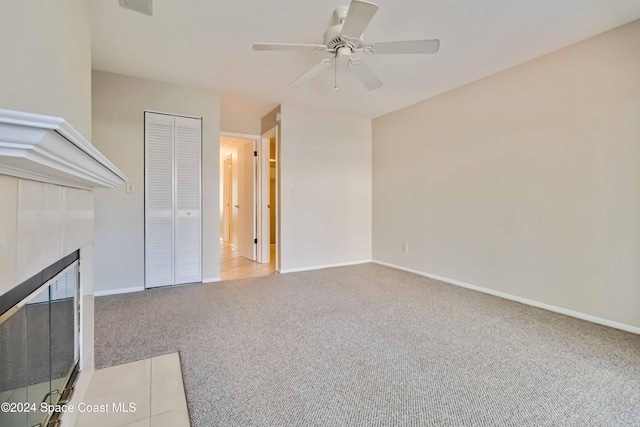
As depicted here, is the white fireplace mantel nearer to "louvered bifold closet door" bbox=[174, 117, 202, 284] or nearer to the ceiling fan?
the ceiling fan

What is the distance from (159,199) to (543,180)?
4069 mm

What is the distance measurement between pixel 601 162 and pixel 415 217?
2.05 m

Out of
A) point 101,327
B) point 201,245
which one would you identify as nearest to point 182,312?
point 101,327

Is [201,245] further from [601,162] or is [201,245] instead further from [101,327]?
[601,162]

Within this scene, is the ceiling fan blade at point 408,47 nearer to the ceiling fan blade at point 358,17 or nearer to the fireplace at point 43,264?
the ceiling fan blade at point 358,17

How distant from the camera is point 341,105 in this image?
4.16 metres

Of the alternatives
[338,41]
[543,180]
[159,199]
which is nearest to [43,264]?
[338,41]

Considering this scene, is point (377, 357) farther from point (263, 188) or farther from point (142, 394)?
point (263, 188)

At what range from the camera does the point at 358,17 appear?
1646mm

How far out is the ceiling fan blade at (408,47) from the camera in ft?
6.23

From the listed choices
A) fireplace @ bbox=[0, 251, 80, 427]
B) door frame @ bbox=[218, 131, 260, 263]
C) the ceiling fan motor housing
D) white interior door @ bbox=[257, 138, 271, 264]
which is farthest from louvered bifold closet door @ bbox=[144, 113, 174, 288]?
the ceiling fan motor housing

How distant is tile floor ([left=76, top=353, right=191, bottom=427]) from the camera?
1.36 meters

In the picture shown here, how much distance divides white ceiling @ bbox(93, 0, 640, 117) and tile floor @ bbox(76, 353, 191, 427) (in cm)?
240

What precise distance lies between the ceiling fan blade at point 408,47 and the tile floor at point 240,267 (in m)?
3.17
